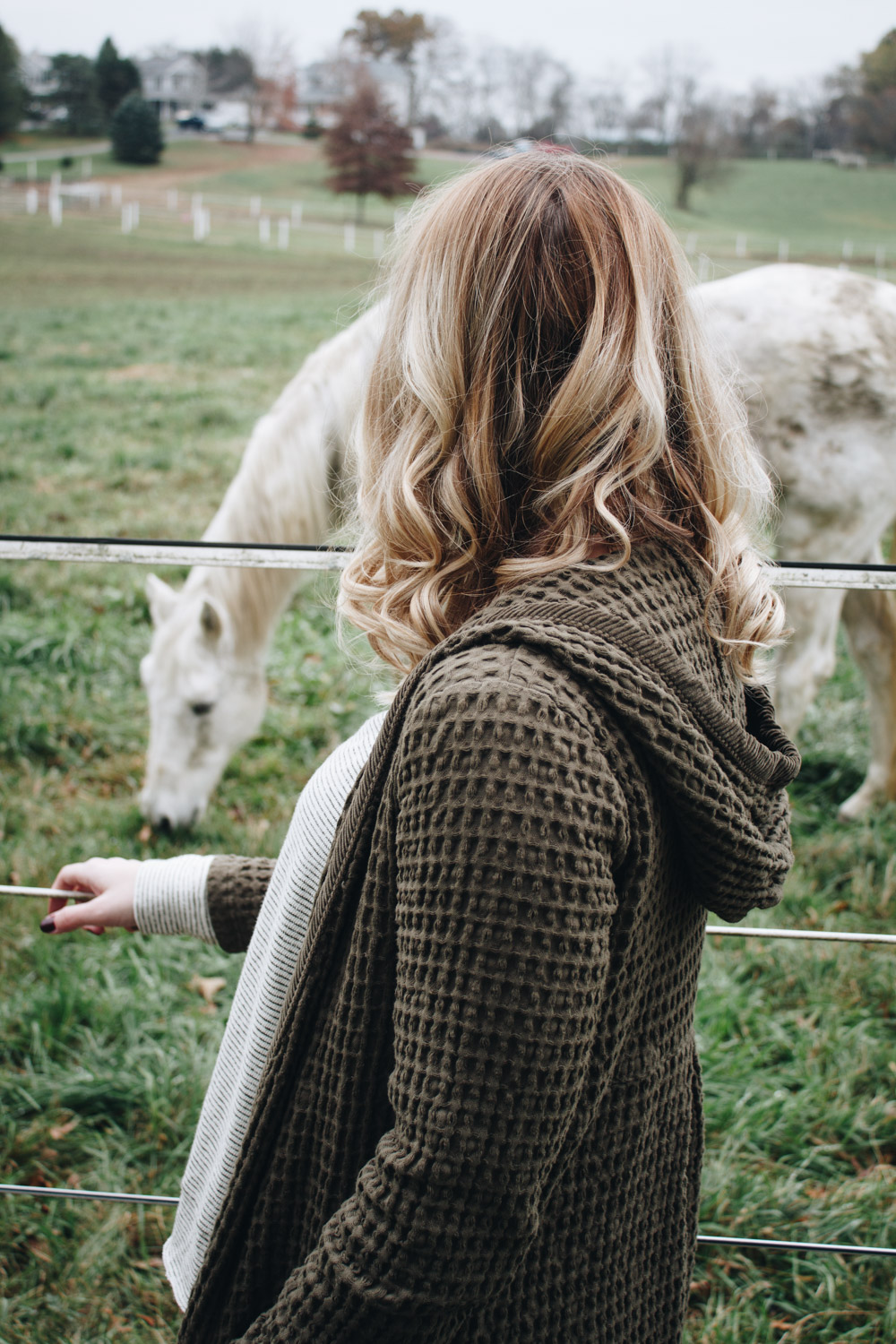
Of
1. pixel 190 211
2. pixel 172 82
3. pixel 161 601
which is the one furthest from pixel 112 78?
pixel 161 601

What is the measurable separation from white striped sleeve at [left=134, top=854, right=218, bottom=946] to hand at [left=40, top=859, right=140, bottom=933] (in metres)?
0.02

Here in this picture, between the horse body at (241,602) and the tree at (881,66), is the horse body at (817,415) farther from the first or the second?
the tree at (881,66)

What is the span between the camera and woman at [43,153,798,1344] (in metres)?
0.65

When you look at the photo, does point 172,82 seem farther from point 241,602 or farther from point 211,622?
point 211,622

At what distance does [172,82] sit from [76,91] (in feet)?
7.95

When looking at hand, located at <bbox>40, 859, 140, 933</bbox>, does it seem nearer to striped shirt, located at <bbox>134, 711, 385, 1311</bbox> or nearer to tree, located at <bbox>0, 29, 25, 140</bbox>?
striped shirt, located at <bbox>134, 711, 385, 1311</bbox>

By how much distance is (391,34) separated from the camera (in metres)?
15.4

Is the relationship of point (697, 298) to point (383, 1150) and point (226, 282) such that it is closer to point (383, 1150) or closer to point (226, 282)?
point (383, 1150)

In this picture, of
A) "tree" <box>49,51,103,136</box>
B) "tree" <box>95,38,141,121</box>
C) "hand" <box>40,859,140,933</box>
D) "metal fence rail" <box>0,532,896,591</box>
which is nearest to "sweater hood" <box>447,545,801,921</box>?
"metal fence rail" <box>0,532,896,591</box>

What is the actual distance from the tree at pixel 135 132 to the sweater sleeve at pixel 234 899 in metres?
17.5

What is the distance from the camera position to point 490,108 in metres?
11.0

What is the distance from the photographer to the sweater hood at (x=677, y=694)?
0.68m

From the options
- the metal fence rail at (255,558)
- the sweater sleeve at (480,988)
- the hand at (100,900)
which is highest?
the metal fence rail at (255,558)

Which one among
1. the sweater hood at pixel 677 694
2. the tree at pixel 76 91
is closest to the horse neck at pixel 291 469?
the sweater hood at pixel 677 694
